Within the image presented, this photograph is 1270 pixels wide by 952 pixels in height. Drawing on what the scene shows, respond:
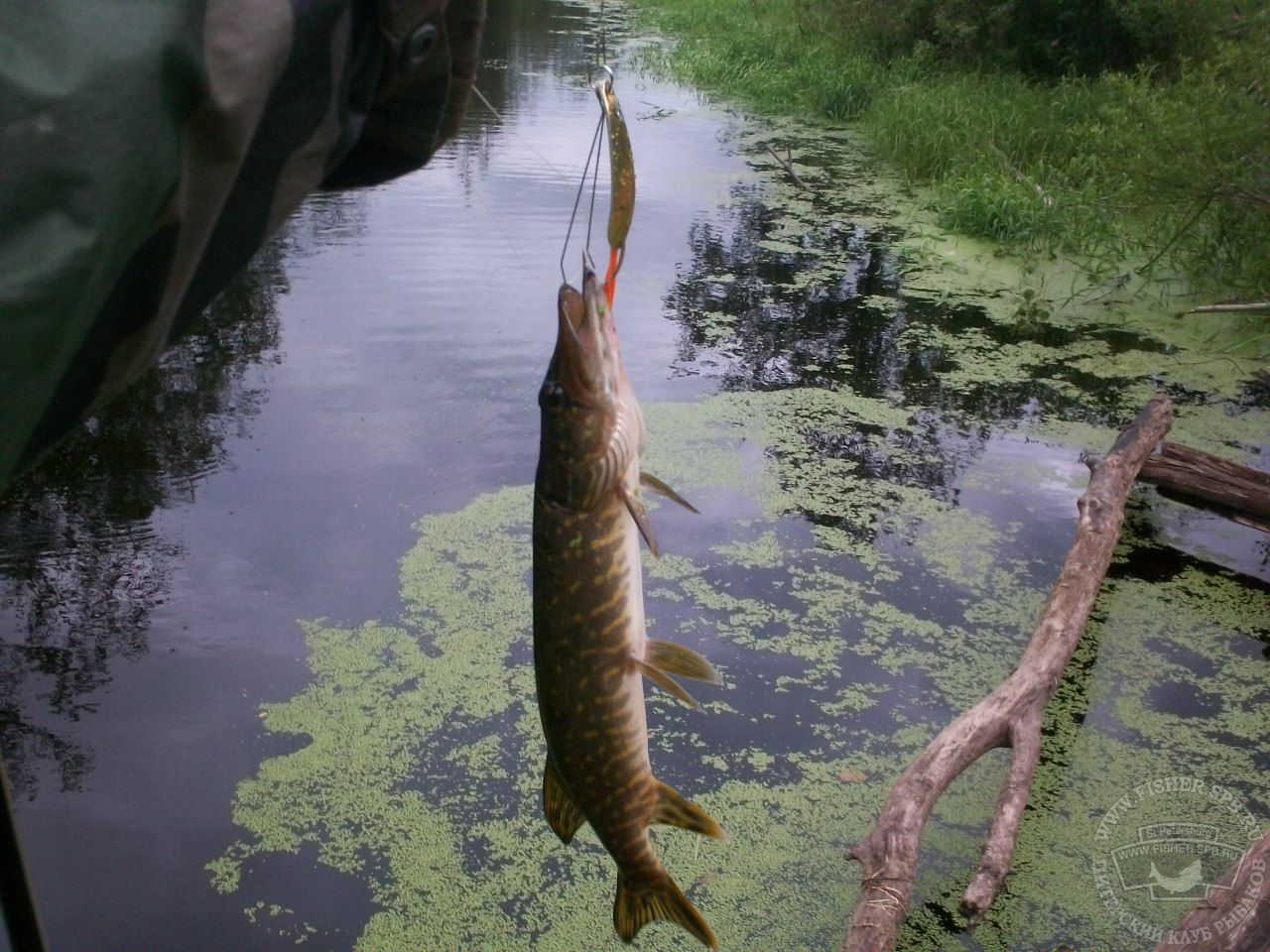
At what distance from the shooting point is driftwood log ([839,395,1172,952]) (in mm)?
2352

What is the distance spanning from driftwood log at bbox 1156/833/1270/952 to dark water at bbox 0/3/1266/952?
3.50 ft

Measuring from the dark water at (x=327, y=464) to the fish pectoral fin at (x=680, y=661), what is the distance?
1337 mm

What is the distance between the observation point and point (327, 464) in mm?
4398

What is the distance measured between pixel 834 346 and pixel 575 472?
14.5ft

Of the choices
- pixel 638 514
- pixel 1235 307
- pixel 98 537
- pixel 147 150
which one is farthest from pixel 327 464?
pixel 1235 307

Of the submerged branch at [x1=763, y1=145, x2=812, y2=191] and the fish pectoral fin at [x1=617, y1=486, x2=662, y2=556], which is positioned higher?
the fish pectoral fin at [x1=617, y1=486, x2=662, y2=556]

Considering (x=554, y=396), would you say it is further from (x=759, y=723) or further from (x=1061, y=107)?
(x=1061, y=107)

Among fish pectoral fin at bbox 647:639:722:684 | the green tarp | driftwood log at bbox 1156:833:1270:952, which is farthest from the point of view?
driftwood log at bbox 1156:833:1270:952

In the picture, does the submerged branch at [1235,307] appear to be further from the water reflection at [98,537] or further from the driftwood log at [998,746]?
the water reflection at [98,537]

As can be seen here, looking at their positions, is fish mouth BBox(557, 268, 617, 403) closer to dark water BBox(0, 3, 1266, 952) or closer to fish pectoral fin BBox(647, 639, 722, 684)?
fish pectoral fin BBox(647, 639, 722, 684)

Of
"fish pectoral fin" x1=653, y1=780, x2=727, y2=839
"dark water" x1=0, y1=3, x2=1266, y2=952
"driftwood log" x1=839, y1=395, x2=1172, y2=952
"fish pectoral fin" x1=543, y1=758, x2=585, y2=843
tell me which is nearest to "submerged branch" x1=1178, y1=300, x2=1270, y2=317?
"dark water" x1=0, y1=3, x2=1266, y2=952

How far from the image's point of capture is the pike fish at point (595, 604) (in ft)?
4.69

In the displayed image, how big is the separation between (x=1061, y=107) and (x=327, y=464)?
20.7 feet

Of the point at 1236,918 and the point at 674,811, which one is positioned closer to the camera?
the point at 674,811
